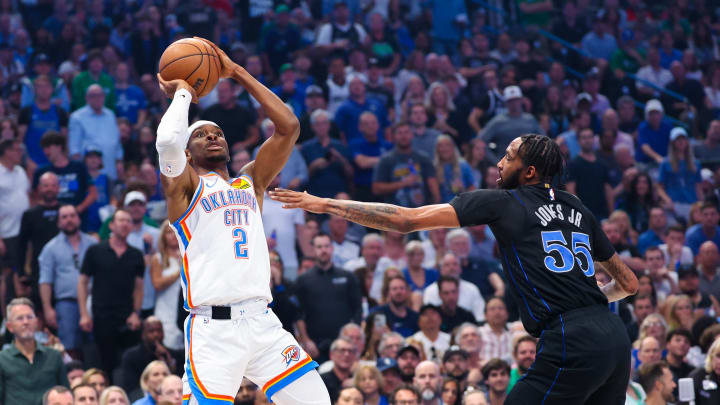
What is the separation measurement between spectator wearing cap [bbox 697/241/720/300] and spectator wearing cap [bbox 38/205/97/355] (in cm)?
771

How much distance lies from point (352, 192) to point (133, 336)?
4.37 meters

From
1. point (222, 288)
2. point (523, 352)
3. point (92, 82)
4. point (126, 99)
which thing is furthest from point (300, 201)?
point (126, 99)

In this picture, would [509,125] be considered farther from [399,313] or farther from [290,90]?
[399,313]

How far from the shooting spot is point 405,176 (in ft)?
48.9

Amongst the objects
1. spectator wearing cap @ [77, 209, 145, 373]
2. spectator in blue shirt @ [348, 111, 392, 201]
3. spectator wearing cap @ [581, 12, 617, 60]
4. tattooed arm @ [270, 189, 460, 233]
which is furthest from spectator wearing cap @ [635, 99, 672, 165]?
tattooed arm @ [270, 189, 460, 233]

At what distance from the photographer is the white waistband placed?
6730mm

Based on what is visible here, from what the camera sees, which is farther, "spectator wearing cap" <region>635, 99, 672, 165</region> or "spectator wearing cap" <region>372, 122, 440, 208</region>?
"spectator wearing cap" <region>635, 99, 672, 165</region>

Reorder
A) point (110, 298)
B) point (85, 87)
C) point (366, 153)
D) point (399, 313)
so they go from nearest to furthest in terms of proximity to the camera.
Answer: point (110, 298), point (399, 313), point (366, 153), point (85, 87)

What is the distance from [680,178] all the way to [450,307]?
18.5 feet

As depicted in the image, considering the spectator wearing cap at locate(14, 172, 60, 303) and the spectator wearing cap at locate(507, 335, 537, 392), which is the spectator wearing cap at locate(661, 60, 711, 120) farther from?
the spectator wearing cap at locate(14, 172, 60, 303)

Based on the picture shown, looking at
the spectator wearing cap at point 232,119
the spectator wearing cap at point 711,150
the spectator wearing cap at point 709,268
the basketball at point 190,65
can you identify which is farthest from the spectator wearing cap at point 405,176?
the basketball at point 190,65

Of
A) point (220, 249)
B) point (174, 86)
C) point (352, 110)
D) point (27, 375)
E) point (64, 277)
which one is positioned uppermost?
point (174, 86)

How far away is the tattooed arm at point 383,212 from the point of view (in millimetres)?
6180

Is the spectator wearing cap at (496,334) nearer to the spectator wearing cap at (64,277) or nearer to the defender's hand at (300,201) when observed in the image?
the spectator wearing cap at (64,277)
